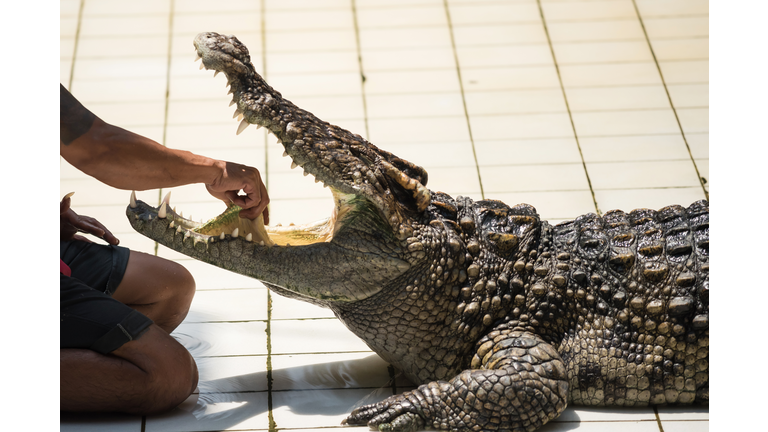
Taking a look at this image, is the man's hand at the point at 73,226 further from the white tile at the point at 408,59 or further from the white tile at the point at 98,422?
the white tile at the point at 408,59

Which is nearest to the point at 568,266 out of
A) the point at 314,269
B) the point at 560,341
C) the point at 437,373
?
the point at 560,341

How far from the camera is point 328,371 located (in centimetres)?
408

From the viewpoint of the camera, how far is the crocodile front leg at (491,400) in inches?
137

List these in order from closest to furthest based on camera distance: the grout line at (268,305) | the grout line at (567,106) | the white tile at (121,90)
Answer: the grout line at (268,305) → the grout line at (567,106) → the white tile at (121,90)

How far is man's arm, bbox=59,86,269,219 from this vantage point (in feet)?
11.0

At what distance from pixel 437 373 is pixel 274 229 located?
0.92m

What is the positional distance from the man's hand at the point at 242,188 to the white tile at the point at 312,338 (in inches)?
30.6

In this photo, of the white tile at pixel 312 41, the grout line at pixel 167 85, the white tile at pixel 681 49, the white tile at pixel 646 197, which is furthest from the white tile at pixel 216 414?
the white tile at pixel 681 49

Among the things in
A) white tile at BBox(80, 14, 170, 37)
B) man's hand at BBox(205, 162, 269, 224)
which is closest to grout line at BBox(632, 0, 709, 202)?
man's hand at BBox(205, 162, 269, 224)

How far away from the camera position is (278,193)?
5473mm

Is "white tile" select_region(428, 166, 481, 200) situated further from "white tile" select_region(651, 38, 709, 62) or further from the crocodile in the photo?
"white tile" select_region(651, 38, 709, 62)

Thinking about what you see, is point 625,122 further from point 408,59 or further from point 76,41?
point 76,41

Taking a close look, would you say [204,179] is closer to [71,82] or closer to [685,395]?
[685,395]

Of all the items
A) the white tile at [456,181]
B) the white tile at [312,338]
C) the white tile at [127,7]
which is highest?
the white tile at [127,7]
